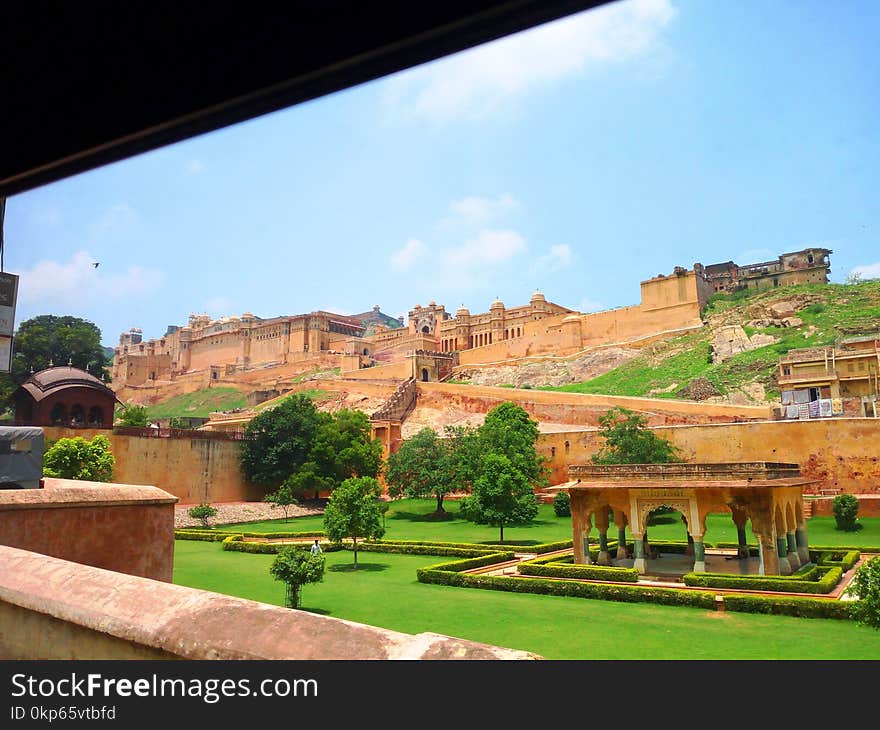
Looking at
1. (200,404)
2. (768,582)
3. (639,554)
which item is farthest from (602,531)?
(200,404)

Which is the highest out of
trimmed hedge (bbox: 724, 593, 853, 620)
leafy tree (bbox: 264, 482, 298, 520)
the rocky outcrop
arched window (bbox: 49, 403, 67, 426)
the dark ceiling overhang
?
the rocky outcrop

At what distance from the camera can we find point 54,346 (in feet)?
147

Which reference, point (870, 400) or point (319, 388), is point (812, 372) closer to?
point (870, 400)

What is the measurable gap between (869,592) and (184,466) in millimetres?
30170

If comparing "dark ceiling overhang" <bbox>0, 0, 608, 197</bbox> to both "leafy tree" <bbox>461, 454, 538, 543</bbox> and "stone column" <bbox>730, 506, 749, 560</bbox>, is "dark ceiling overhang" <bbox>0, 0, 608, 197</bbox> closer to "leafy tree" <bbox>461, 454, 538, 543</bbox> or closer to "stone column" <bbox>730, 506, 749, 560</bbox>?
"stone column" <bbox>730, 506, 749, 560</bbox>

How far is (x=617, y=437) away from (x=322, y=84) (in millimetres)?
28208

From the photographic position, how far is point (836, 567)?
14.9 meters

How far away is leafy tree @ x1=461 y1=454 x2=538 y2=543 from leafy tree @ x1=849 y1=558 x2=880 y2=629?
12958 millimetres

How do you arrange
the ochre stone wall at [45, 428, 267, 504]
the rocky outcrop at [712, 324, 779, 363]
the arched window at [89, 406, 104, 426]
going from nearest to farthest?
the ochre stone wall at [45, 428, 267, 504], the arched window at [89, 406, 104, 426], the rocky outcrop at [712, 324, 779, 363]

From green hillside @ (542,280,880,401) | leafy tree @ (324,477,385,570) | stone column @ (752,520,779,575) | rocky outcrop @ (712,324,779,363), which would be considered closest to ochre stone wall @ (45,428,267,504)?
leafy tree @ (324,477,385,570)

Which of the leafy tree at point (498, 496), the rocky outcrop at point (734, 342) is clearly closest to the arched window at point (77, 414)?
the leafy tree at point (498, 496)

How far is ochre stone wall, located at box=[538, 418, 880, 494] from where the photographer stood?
84.9 feet

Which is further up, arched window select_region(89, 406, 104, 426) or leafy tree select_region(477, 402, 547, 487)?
arched window select_region(89, 406, 104, 426)

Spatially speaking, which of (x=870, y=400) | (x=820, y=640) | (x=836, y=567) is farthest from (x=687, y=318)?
(x=820, y=640)
